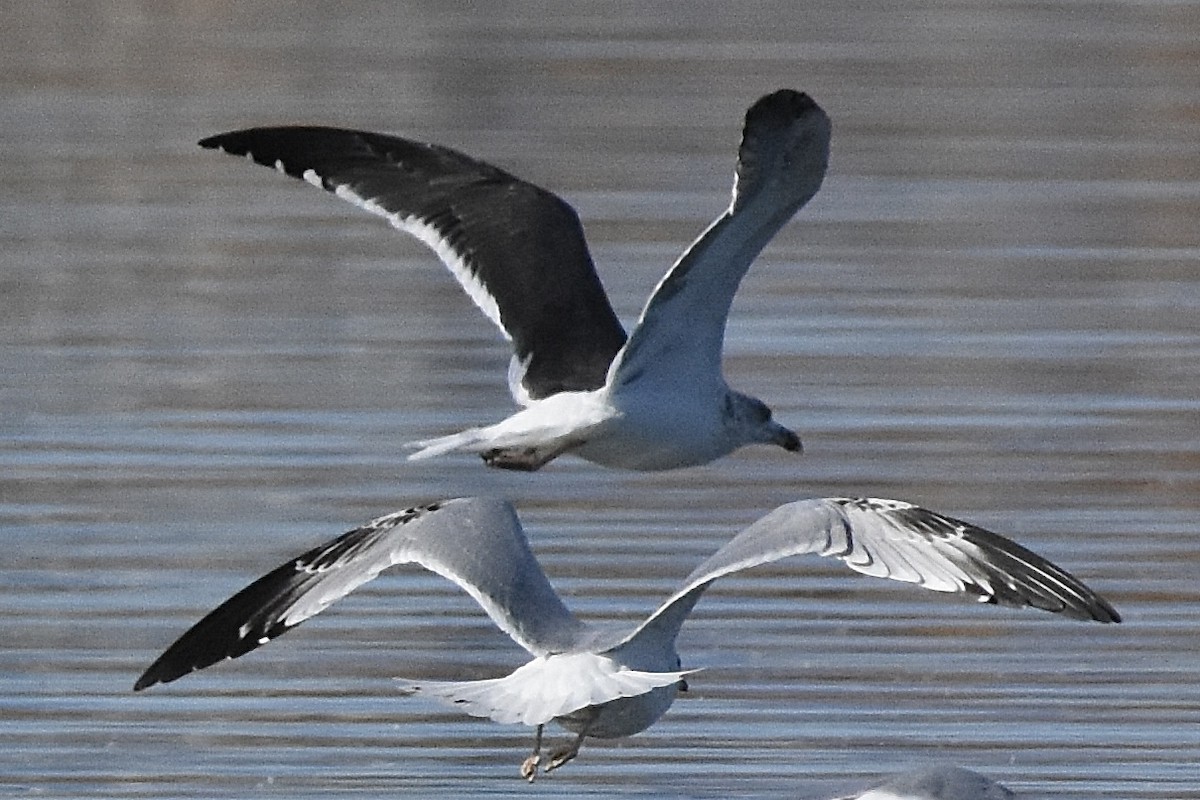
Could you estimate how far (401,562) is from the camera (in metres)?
8.15

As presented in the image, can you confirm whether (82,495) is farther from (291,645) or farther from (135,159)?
(135,159)

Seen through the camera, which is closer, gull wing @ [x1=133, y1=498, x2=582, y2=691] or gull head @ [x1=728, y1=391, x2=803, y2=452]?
gull wing @ [x1=133, y1=498, x2=582, y2=691]

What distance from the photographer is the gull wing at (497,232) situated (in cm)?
913

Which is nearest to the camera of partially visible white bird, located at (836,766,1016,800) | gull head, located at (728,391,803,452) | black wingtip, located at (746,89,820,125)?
partially visible white bird, located at (836,766,1016,800)

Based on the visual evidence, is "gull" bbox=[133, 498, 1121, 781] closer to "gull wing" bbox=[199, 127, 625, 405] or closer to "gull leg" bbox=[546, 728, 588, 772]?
"gull leg" bbox=[546, 728, 588, 772]

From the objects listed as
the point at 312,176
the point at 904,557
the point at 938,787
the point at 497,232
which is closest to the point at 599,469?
the point at 497,232

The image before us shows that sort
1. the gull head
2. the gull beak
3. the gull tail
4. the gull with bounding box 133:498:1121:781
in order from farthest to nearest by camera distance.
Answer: the gull beak < the gull head < the gull tail < the gull with bounding box 133:498:1121:781

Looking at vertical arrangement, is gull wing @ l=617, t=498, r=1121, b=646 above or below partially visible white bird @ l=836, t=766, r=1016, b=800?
above

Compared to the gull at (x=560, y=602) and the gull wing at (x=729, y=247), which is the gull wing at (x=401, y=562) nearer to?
the gull at (x=560, y=602)

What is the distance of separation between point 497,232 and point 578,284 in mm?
273

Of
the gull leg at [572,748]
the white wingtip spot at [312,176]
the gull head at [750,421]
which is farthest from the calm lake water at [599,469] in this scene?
the white wingtip spot at [312,176]

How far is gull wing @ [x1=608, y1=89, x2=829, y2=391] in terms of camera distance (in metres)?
7.83

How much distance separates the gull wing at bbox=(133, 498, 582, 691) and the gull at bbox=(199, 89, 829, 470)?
192 millimetres

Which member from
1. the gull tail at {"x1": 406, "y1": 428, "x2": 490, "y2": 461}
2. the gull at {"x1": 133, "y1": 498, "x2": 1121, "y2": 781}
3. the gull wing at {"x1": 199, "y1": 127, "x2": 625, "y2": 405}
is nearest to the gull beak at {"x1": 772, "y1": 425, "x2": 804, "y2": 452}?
the gull wing at {"x1": 199, "y1": 127, "x2": 625, "y2": 405}
